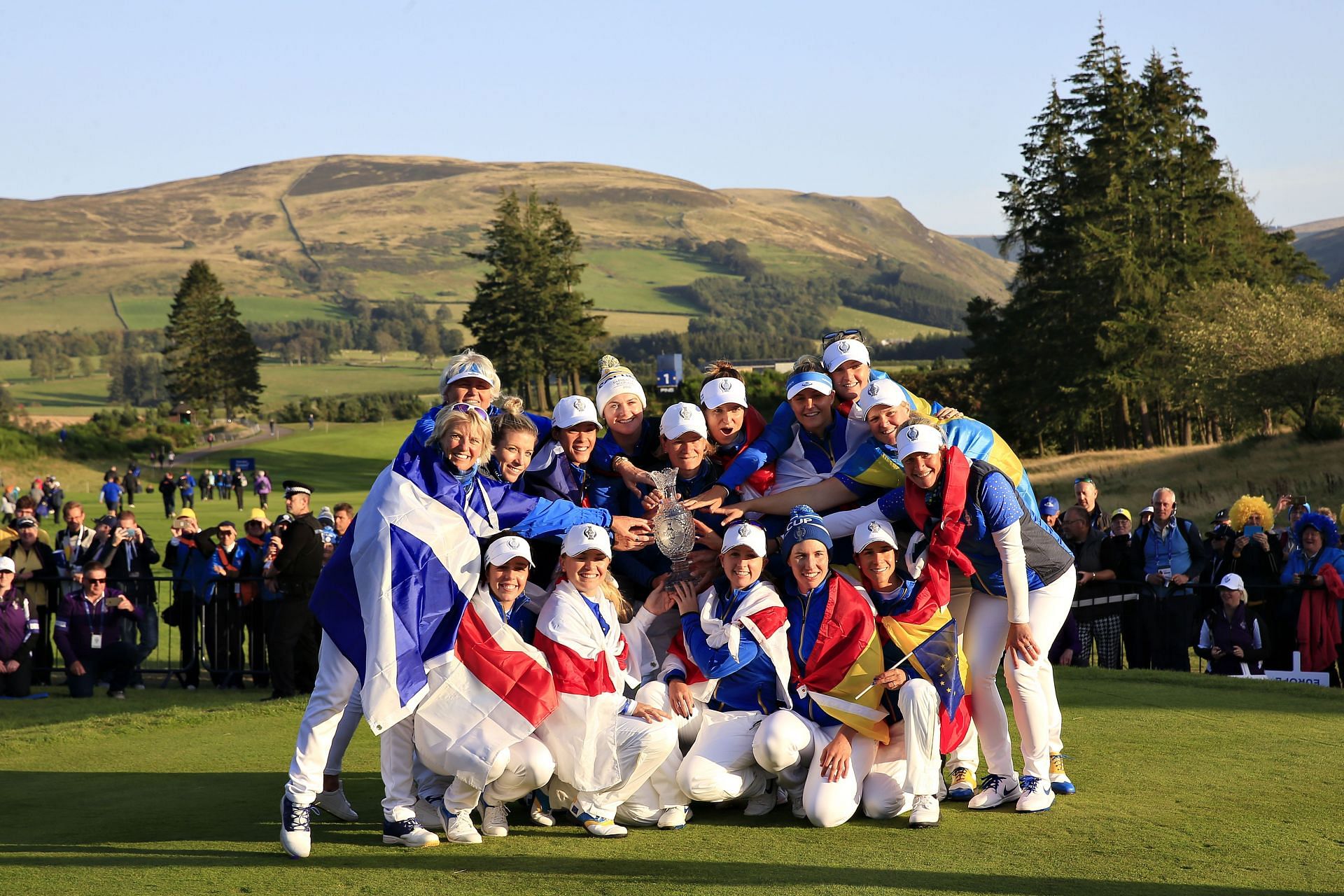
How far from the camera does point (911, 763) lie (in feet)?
20.6

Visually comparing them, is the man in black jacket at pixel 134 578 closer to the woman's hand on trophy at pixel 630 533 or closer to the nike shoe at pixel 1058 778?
the woman's hand on trophy at pixel 630 533

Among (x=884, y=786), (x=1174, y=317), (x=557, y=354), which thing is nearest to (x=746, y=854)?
(x=884, y=786)

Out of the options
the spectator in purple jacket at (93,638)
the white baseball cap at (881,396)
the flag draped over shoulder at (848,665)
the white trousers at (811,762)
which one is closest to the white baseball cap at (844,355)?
the white baseball cap at (881,396)

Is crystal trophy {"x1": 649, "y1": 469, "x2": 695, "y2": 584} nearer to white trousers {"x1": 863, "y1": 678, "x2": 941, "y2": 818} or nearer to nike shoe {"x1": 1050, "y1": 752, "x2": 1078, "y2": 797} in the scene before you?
white trousers {"x1": 863, "y1": 678, "x2": 941, "y2": 818}

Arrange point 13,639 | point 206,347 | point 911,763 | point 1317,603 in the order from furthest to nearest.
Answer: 1. point 206,347
2. point 13,639
3. point 1317,603
4. point 911,763

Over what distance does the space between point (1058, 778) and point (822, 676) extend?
4.56 ft

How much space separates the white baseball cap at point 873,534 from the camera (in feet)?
20.9

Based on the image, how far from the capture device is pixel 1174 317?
50.2 meters

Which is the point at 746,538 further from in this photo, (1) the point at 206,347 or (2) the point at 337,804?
(1) the point at 206,347

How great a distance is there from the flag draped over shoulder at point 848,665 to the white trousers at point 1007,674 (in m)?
0.54

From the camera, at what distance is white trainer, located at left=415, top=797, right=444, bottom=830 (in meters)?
6.21

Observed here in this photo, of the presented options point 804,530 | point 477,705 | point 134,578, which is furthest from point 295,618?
point 804,530

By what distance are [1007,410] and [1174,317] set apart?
24.6 ft

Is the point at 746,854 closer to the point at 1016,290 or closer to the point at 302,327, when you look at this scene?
the point at 1016,290
